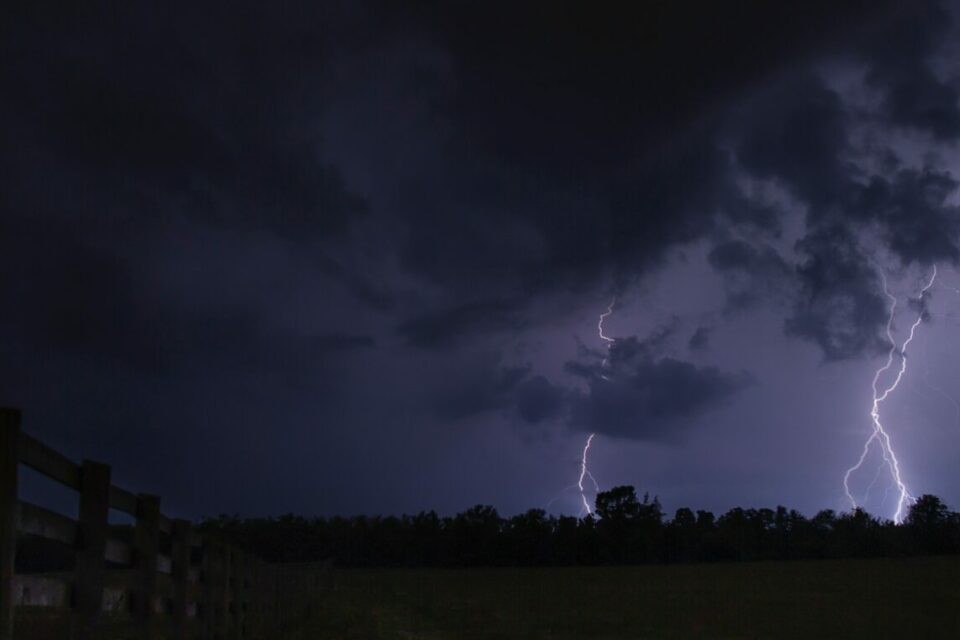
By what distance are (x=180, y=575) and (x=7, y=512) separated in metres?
3.98

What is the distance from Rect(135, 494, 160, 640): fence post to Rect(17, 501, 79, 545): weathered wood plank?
1397 mm

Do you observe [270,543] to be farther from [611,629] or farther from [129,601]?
[129,601]

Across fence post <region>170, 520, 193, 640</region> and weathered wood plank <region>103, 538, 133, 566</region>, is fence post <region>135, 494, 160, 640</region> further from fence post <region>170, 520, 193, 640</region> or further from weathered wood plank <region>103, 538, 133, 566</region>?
fence post <region>170, 520, 193, 640</region>

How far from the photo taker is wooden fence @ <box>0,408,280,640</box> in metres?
3.35

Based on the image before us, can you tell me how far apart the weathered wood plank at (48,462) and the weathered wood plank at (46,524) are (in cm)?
15

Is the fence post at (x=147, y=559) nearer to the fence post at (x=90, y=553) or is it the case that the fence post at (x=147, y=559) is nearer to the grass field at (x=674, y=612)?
the fence post at (x=90, y=553)

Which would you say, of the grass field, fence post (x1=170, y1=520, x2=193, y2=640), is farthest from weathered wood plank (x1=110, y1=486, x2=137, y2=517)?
the grass field

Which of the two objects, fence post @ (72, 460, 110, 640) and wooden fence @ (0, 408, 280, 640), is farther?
fence post @ (72, 460, 110, 640)

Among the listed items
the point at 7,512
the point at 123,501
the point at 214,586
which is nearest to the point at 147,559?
the point at 123,501

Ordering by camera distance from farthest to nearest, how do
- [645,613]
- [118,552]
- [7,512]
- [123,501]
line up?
[645,613] → [123,501] → [118,552] → [7,512]

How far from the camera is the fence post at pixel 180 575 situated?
6859 millimetres

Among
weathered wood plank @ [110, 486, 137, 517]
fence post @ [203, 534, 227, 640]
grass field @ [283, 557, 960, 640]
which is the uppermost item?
weathered wood plank @ [110, 486, 137, 517]

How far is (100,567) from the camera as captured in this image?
447 cm

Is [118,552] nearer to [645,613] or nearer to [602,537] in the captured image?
[645,613]
